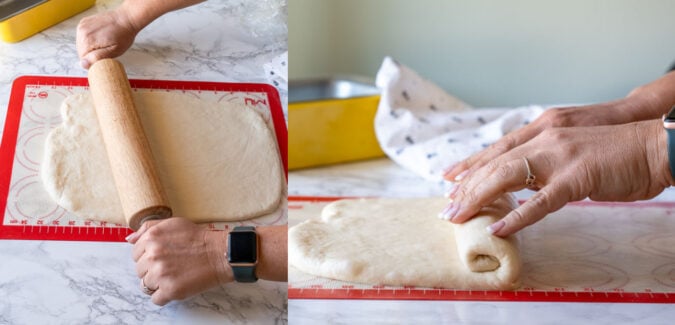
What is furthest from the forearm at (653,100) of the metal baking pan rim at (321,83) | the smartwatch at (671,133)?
the metal baking pan rim at (321,83)

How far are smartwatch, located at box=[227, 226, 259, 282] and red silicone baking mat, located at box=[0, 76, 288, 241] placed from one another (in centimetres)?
1

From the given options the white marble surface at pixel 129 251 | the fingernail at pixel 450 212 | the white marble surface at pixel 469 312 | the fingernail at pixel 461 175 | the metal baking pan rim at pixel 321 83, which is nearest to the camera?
the white marble surface at pixel 129 251

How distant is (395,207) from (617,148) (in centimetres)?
36

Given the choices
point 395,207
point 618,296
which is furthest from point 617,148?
point 395,207

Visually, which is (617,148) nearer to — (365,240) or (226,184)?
(365,240)

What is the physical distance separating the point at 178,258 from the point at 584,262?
0.74 m

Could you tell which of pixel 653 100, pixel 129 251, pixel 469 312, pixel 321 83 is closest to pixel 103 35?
pixel 129 251

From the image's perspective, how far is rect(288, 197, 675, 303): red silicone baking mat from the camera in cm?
99

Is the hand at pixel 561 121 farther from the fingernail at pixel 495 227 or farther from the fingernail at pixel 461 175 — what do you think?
the fingernail at pixel 495 227

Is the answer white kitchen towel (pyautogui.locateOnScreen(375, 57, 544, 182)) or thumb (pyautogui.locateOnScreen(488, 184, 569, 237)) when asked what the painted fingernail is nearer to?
thumb (pyautogui.locateOnScreen(488, 184, 569, 237))

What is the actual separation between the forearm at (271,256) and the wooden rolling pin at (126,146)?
0.06 metres

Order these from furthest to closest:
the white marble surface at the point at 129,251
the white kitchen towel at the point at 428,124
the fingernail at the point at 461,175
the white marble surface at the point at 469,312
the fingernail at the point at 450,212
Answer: the white kitchen towel at the point at 428,124 < the fingernail at the point at 461,175 < the fingernail at the point at 450,212 < the white marble surface at the point at 469,312 < the white marble surface at the point at 129,251

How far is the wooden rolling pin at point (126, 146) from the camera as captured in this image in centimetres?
47

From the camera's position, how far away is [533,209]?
3.27 ft
